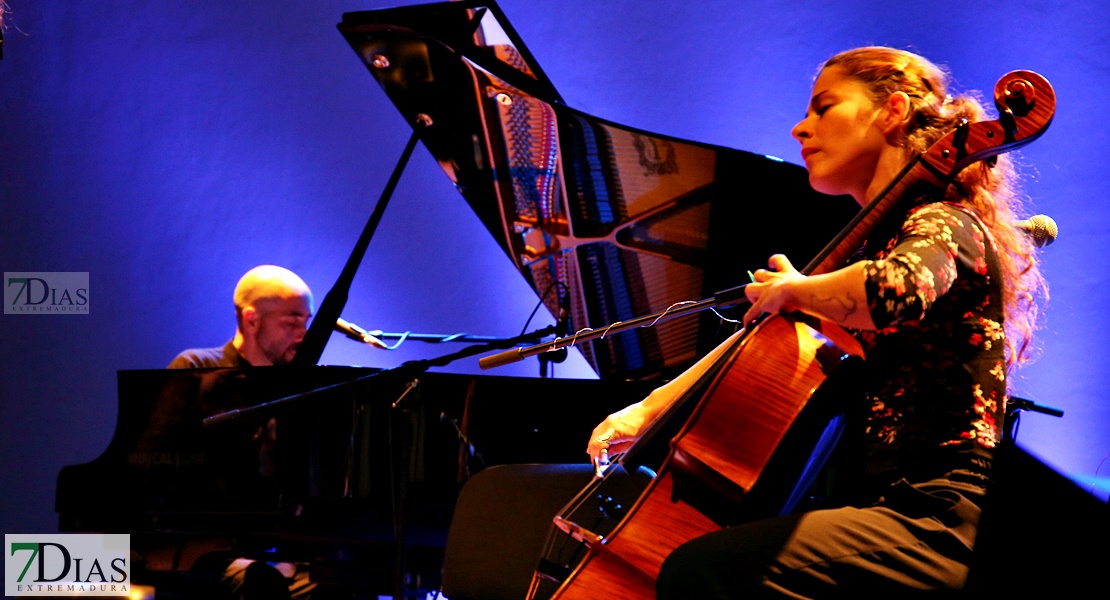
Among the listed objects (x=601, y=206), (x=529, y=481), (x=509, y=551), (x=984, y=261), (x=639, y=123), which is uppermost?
(x=639, y=123)

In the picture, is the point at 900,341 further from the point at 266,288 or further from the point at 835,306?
the point at 266,288

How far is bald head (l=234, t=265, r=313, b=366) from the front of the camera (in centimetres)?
460

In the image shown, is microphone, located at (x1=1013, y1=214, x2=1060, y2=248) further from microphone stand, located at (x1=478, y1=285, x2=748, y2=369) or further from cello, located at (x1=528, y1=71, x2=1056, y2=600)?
microphone stand, located at (x1=478, y1=285, x2=748, y2=369)

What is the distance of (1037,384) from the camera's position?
451 centimetres

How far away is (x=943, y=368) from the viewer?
1.58 meters

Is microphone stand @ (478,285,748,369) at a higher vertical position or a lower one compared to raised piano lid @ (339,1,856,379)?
lower

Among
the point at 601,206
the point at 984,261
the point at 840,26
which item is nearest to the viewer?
the point at 984,261

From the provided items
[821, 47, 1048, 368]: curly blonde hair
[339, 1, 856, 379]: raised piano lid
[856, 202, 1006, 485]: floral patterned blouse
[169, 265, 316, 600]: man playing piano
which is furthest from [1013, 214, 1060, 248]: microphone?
[169, 265, 316, 600]: man playing piano

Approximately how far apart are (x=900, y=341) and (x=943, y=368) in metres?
0.08

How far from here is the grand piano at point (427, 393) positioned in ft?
10.9

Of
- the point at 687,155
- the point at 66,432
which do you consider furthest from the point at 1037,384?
the point at 66,432

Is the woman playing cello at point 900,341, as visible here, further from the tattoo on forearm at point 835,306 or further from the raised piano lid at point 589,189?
the raised piano lid at point 589,189

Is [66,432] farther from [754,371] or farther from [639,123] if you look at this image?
[754,371]

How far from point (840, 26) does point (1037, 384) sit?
1945mm
